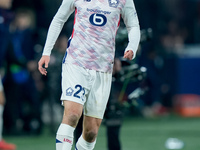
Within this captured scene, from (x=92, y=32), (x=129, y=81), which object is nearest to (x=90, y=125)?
(x=92, y=32)

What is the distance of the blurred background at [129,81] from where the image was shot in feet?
26.6

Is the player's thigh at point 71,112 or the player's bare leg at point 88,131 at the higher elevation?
the player's thigh at point 71,112

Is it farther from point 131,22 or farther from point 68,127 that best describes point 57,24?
point 68,127

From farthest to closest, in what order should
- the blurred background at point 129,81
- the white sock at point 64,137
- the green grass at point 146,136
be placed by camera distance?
the green grass at point 146,136
the blurred background at point 129,81
the white sock at point 64,137

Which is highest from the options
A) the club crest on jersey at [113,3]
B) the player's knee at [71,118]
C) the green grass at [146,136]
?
the club crest on jersey at [113,3]

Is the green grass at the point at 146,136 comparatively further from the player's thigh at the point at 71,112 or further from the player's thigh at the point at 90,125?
the player's thigh at the point at 71,112

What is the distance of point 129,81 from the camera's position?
7.89 metres

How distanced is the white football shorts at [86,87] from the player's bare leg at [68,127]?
6 centimetres

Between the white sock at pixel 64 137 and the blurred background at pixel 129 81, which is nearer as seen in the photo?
the white sock at pixel 64 137

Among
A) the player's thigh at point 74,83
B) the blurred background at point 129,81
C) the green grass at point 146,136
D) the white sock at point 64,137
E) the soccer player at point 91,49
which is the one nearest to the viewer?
the white sock at point 64,137

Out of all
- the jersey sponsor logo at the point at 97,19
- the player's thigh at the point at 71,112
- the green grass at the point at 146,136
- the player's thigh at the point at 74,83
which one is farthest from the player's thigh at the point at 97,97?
the green grass at the point at 146,136

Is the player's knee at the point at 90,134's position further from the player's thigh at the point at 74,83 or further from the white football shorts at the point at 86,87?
the player's thigh at the point at 74,83

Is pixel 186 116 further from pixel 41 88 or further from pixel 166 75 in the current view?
pixel 41 88

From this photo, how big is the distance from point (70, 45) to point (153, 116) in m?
8.68
